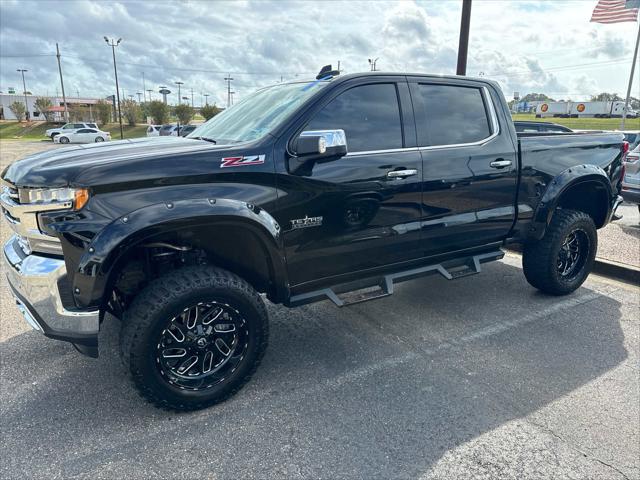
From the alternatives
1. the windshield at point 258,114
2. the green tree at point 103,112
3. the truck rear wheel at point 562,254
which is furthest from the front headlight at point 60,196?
the green tree at point 103,112

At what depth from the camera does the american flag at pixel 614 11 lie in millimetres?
16125

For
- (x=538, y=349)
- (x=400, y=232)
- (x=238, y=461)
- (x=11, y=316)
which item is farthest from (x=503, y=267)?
(x=11, y=316)

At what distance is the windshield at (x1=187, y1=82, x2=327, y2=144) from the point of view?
3193 millimetres

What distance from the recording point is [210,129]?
3.81 metres

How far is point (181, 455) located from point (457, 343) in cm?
223

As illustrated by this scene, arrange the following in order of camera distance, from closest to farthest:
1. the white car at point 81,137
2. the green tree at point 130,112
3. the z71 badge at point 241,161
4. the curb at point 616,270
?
the z71 badge at point 241,161 < the curb at point 616,270 < the white car at point 81,137 < the green tree at point 130,112

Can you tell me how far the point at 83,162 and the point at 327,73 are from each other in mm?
1847

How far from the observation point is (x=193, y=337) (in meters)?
2.83

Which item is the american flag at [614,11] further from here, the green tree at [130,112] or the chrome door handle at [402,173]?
the green tree at [130,112]

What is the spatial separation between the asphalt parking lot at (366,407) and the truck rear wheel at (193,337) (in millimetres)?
176

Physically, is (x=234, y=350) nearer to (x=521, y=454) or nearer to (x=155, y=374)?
(x=155, y=374)

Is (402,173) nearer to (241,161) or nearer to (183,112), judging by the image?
(241,161)

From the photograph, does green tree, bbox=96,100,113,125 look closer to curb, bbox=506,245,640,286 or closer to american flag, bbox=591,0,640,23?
american flag, bbox=591,0,640,23

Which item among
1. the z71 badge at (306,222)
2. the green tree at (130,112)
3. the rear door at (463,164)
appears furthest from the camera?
the green tree at (130,112)
